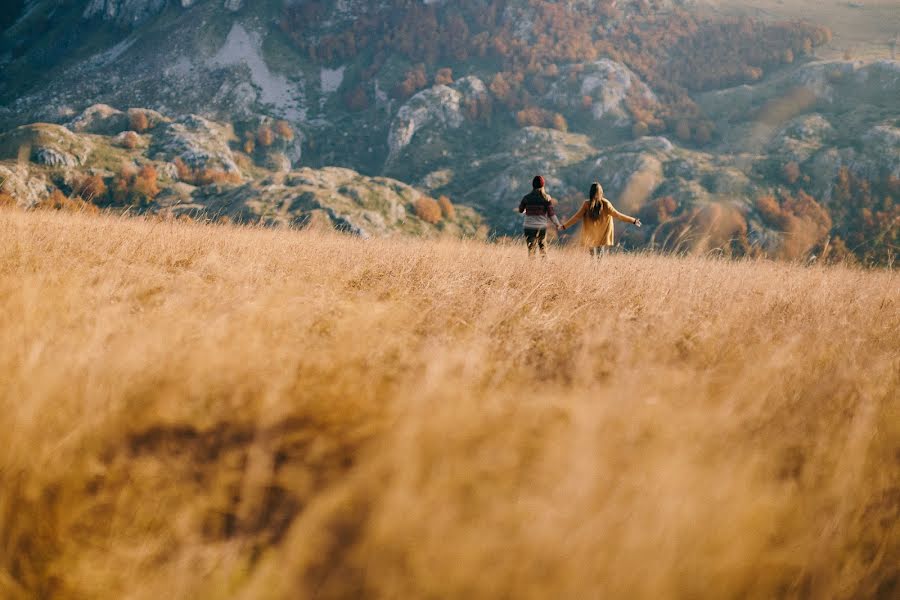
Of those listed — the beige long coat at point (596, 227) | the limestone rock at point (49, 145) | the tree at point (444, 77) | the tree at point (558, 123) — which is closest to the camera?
the beige long coat at point (596, 227)

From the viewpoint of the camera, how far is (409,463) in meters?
1.41

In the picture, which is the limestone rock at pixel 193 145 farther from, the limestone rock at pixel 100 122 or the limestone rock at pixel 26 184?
the limestone rock at pixel 26 184

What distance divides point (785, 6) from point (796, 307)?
564ft

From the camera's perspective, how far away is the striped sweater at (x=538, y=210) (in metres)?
10.4

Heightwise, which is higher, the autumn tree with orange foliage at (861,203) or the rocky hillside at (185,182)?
the autumn tree with orange foliage at (861,203)

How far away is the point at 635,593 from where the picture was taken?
1.15 m

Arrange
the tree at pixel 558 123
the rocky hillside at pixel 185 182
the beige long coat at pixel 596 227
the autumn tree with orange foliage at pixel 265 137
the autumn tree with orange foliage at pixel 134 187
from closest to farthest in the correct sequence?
the beige long coat at pixel 596 227 < the rocky hillside at pixel 185 182 < the autumn tree with orange foliage at pixel 134 187 < the tree at pixel 558 123 < the autumn tree with orange foliage at pixel 265 137

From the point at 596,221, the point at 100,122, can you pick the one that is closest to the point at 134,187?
the point at 100,122

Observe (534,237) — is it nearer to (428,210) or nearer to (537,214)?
(537,214)

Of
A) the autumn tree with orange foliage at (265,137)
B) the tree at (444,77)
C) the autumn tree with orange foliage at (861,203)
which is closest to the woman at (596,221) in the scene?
the autumn tree with orange foliage at (861,203)

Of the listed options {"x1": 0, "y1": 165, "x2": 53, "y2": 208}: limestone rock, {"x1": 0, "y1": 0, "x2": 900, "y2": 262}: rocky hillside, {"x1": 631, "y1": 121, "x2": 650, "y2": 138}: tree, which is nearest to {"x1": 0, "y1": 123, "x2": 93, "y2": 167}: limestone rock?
{"x1": 0, "y1": 165, "x2": 53, "y2": 208}: limestone rock

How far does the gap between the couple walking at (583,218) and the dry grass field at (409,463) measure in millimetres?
7406

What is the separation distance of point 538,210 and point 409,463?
975 centimetres

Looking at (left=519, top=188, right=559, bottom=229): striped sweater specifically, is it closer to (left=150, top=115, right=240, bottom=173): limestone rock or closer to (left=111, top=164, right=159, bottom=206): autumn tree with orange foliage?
(left=111, top=164, right=159, bottom=206): autumn tree with orange foliage
